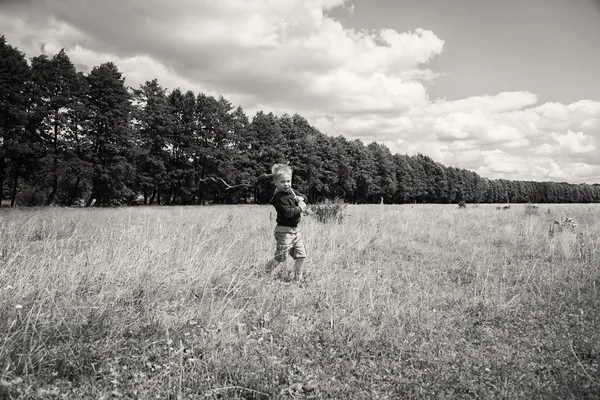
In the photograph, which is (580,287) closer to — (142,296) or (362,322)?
(362,322)

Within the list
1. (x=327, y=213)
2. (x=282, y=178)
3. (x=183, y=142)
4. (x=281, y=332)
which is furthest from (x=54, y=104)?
(x=281, y=332)

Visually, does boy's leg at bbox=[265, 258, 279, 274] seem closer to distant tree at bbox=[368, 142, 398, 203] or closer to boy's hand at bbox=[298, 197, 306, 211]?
boy's hand at bbox=[298, 197, 306, 211]

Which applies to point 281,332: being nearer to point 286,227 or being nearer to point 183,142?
point 286,227

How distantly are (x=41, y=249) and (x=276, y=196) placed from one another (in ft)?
14.9

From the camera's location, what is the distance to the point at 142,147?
3219 cm

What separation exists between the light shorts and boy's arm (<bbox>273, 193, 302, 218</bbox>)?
0.84 ft

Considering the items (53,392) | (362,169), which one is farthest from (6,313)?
(362,169)

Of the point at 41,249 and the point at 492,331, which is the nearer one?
the point at 492,331

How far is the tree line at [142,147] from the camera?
933 inches

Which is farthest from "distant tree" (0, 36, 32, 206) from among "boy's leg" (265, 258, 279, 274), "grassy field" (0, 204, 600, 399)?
"boy's leg" (265, 258, 279, 274)

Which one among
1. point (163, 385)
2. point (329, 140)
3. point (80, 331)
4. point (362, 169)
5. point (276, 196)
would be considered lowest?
point (163, 385)

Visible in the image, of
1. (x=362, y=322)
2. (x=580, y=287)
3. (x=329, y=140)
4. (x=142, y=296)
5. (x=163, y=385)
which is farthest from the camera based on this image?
(x=329, y=140)

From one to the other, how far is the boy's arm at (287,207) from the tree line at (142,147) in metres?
2.56

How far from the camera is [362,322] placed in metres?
3.47
